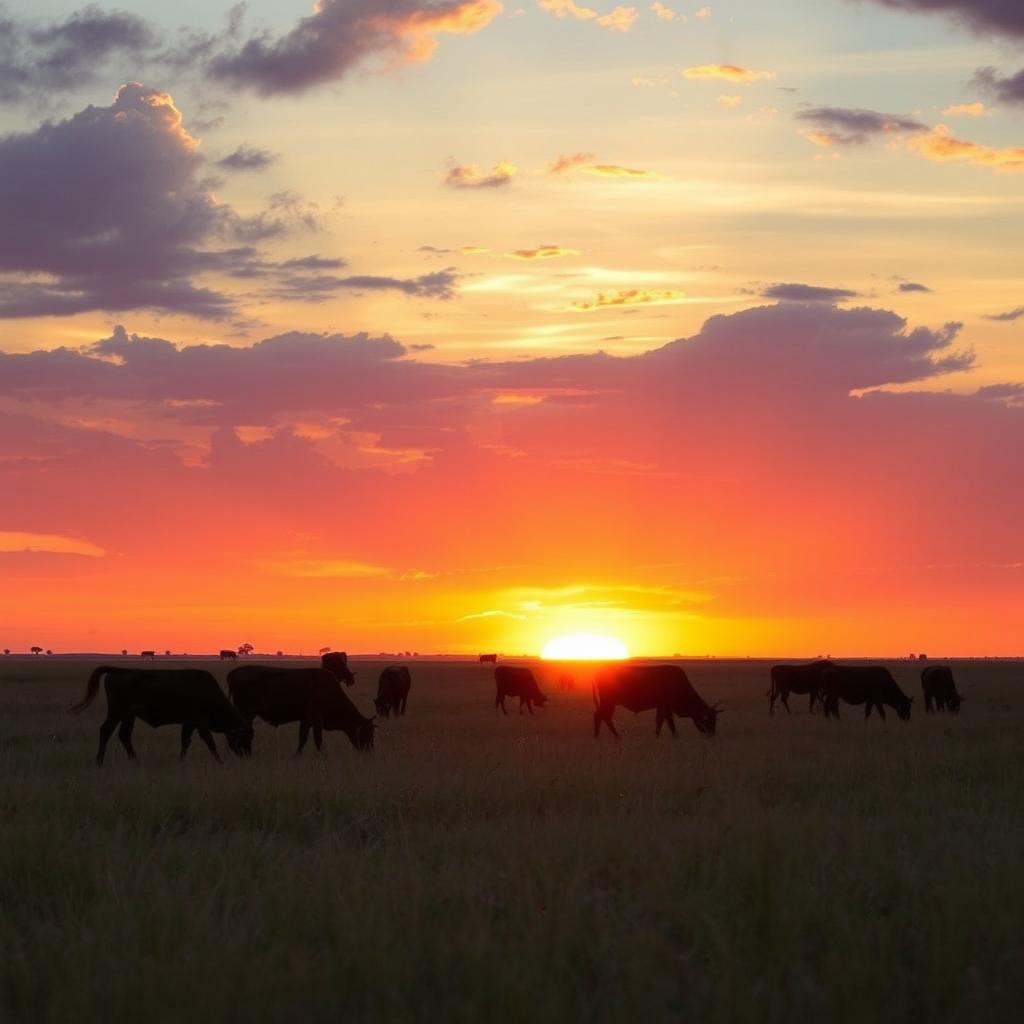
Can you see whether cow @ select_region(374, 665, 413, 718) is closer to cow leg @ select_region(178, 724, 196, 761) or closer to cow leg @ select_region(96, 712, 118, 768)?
cow leg @ select_region(178, 724, 196, 761)

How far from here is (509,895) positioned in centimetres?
877

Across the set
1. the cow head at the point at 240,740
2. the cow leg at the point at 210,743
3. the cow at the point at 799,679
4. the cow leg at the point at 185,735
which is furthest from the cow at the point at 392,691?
the cow leg at the point at 210,743

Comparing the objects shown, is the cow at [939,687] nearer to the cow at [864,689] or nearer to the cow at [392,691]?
the cow at [864,689]

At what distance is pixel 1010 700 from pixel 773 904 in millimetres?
41846

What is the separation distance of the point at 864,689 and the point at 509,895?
26462 millimetres

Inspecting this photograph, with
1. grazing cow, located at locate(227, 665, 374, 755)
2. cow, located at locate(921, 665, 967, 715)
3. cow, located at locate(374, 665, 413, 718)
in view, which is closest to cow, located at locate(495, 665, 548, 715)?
cow, located at locate(374, 665, 413, 718)

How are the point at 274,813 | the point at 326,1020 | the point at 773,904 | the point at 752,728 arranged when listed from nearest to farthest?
1. the point at 326,1020
2. the point at 773,904
3. the point at 274,813
4. the point at 752,728

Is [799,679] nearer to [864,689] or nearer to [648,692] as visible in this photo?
[864,689]

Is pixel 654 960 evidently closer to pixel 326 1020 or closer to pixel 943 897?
pixel 326 1020

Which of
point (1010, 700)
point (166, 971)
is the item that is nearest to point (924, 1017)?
point (166, 971)

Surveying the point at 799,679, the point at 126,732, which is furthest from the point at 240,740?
the point at 799,679

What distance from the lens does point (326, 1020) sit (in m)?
6.39

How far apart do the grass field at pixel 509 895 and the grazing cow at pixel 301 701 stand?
471 cm

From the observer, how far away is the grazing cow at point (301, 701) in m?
22.4
